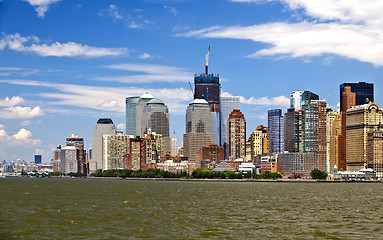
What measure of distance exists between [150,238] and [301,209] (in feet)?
154

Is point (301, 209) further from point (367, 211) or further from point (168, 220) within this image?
point (168, 220)

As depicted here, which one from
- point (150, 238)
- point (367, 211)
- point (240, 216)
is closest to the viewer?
point (150, 238)

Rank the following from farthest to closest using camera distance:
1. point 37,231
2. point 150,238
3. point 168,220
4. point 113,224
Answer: point 168,220
point 113,224
point 37,231
point 150,238

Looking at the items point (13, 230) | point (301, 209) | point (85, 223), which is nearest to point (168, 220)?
point (85, 223)

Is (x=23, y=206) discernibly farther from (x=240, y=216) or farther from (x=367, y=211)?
(x=367, y=211)

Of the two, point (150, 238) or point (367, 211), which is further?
→ point (367, 211)

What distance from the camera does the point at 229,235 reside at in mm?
69438

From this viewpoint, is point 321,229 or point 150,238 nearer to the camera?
point 150,238

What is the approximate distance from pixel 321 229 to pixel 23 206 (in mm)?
59869

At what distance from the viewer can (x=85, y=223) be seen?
80.0m

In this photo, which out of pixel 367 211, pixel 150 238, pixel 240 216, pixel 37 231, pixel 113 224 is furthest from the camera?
pixel 367 211

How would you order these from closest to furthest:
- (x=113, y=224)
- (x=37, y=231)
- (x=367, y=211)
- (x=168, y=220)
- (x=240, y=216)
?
(x=37, y=231), (x=113, y=224), (x=168, y=220), (x=240, y=216), (x=367, y=211)

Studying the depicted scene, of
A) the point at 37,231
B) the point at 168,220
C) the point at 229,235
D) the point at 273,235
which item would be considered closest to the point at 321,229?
the point at 273,235

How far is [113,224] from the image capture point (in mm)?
79375
